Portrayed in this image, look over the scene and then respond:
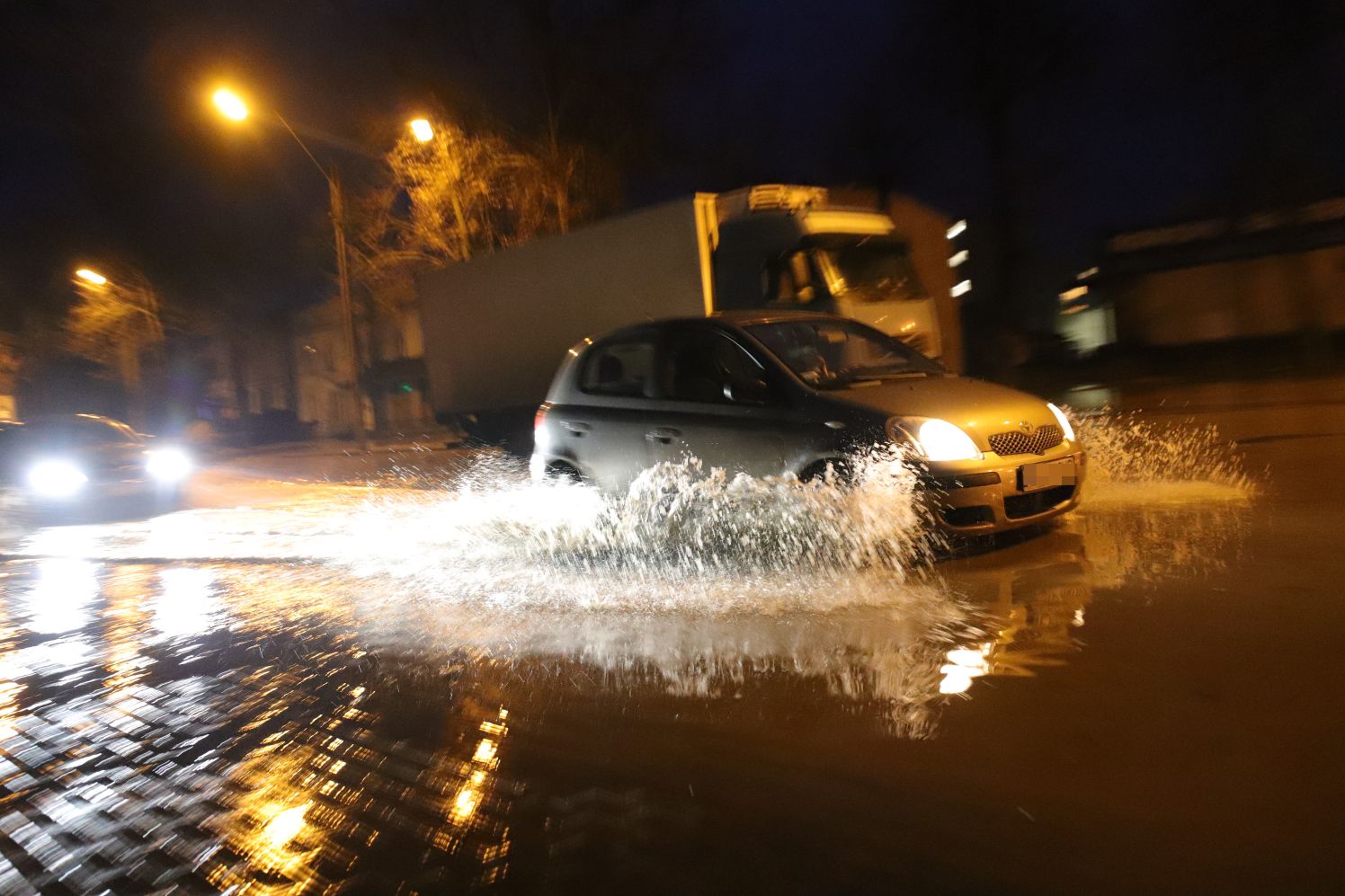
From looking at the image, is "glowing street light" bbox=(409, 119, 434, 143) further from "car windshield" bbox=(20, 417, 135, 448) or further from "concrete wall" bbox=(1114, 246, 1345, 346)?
"concrete wall" bbox=(1114, 246, 1345, 346)

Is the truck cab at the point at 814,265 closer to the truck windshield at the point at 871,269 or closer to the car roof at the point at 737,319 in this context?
the truck windshield at the point at 871,269

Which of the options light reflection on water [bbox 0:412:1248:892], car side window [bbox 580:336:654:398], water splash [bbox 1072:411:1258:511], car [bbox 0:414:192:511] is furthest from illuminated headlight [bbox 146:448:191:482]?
water splash [bbox 1072:411:1258:511]

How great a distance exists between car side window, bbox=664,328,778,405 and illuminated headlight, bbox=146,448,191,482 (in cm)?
940

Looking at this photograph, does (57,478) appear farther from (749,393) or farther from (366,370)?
(366,370)

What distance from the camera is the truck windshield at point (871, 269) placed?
399 inches

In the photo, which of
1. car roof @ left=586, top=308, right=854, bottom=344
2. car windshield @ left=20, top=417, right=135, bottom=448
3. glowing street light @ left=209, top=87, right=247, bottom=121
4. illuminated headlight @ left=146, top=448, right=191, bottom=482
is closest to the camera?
car roof @ left=586, top=308, right=854, bottom=344

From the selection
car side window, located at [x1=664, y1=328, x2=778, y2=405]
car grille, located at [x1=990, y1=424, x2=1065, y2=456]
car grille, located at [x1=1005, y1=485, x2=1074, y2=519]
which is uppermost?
car side window, located at [x1=664, y1=328, x2=778, y2=405]

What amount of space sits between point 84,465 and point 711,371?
Answer: 10230 millimetres

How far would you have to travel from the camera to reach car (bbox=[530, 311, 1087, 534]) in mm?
5348

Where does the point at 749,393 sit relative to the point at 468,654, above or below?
above

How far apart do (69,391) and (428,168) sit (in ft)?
94.5

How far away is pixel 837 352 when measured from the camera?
653 centimetres

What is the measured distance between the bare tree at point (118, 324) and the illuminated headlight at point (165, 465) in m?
22.7

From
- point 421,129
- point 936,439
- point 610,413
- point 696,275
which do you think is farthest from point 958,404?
point 421,129
